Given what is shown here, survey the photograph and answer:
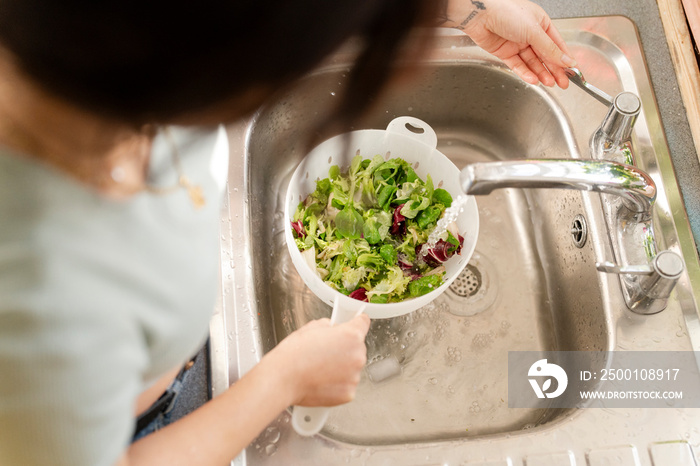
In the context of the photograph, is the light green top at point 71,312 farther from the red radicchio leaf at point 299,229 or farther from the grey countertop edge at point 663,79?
the grey countertop edge at point 663,79

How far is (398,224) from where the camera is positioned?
0.98 m

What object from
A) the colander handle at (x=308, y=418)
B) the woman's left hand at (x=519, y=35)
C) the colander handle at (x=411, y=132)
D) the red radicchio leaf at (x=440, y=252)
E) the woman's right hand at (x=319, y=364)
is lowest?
the colander handle at (x=308, y=418)

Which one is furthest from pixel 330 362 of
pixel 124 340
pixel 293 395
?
pixel 124 340

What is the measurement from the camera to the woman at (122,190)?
352 mm

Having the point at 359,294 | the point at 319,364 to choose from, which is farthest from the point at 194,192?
the point at 359,294

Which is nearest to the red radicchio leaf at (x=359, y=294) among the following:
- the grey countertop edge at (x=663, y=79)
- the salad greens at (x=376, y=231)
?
the salad greens at (x=376, y=231)

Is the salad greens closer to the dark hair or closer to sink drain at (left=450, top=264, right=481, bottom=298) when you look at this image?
sink drain at (left=450, top=264, right=481, bottom=298)

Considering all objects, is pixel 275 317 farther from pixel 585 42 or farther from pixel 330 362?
pixel 585 42

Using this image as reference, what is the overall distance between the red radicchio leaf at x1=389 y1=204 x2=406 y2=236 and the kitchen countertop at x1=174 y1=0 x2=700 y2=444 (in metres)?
0.41

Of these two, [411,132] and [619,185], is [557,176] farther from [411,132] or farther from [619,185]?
[411,132]

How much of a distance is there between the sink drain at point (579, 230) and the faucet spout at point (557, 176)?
20 centimetres

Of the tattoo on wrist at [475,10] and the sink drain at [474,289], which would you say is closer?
the tattoo on wrist at [475,10]

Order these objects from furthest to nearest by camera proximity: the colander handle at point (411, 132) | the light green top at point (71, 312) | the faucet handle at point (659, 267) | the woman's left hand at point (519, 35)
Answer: the colander handle at point (411, 132) < the woman's left hand at point (519, 35) < the faucet handle at point (659, 267) < the light green top at point (71, 312)

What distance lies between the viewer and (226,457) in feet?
2.08
